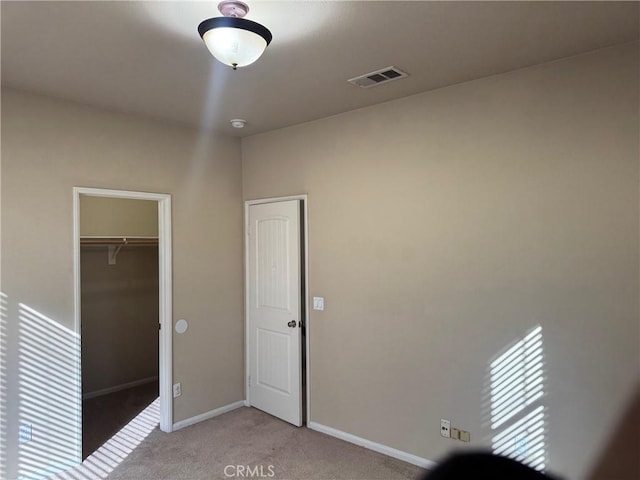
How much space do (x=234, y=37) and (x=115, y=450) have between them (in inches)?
128

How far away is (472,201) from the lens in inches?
117

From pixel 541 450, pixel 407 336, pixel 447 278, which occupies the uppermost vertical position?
pixel 447 278

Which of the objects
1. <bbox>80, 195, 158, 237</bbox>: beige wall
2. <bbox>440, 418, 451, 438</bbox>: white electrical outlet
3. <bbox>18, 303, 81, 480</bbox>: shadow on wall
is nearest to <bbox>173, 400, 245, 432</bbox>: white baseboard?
<bbox>18, 303, 81, 480</bbox>: shadow on wall

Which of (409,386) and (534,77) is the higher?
(534,77)

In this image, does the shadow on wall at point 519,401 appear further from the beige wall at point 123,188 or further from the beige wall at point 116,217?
the beige wall at point 116,217

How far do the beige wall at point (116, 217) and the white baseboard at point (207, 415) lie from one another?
2.06 metres

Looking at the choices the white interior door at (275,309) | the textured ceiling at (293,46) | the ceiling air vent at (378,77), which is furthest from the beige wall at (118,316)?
the ceiling air vent at (378,77)

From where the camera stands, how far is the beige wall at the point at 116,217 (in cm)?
444

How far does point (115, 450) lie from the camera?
11.4ft

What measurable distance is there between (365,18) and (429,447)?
2861mm

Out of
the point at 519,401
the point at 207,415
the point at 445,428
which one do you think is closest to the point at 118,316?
the point at 207,415

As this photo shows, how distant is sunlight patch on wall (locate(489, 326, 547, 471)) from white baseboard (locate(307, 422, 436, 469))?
0.56 meters

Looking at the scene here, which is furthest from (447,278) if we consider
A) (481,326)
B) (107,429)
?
(107,429)

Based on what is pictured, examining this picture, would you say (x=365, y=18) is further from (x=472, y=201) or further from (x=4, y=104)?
(x=4, y=104)
